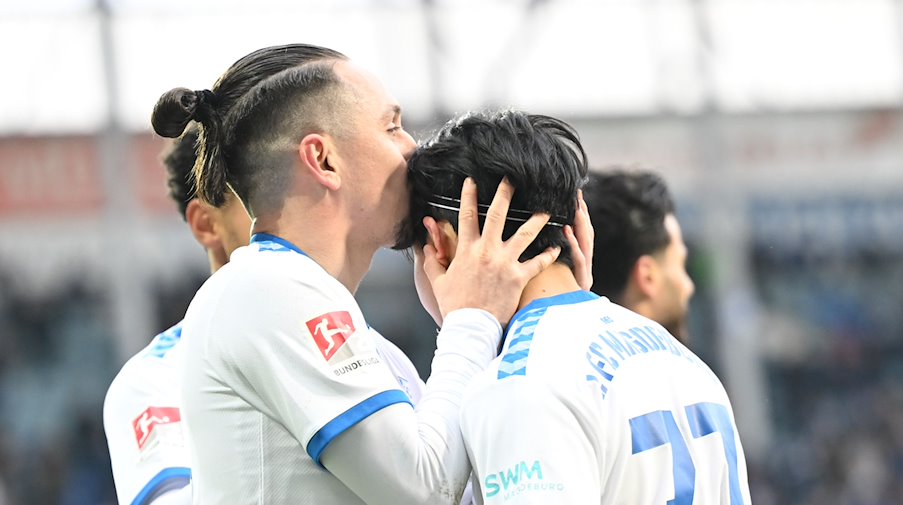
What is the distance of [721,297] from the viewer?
18.8 metres

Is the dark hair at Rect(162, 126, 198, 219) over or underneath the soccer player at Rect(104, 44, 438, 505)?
over

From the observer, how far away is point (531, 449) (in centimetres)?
224

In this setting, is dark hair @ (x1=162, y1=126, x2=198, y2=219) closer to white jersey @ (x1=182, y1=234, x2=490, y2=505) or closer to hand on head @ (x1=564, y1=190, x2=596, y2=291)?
white jersey @ (x1=182, y1=234, x2=490, y2=505)

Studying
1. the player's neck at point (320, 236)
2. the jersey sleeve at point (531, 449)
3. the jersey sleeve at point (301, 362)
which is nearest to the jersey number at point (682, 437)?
the jersey sleeve at point (531, 449)

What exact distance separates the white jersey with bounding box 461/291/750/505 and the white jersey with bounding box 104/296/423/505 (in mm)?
732

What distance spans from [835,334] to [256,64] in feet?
66.0

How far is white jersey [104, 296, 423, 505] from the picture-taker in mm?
3191

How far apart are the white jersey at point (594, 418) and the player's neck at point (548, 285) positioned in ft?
0.12

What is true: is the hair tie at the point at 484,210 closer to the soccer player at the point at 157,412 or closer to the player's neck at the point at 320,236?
the player's neck at the point at 320,236

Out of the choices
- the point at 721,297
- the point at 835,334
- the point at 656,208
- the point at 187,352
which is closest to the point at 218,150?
the point at 187,352

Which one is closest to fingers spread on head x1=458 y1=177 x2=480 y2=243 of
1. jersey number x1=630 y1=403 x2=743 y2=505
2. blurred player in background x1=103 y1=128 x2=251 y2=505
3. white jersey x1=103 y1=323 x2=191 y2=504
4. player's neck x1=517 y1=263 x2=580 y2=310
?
player's neck x1=517 y1=263 x2=580 y2=310

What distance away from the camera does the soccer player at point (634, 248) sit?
162 inches

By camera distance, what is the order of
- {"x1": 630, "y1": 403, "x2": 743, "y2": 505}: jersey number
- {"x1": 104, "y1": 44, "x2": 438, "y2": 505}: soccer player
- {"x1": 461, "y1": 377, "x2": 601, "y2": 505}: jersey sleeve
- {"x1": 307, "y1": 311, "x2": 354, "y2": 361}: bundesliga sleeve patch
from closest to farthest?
{"x1": 461, "y1": 377, "x2": 601, "y2": 505}: jersey sleeve, {"x1": 630, "y1": 403, "x2": 743, "y2": 505}: jersey number, {"x1": 307, "y1": 311, "x2": 354, "y2": 361}: bundesliga sleeve patch, {"x1": 104, "y1": 44, "x2": 438, "y2": 505}: soccer player

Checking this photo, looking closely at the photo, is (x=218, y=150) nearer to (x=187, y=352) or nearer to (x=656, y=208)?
(x=187, y=352)
